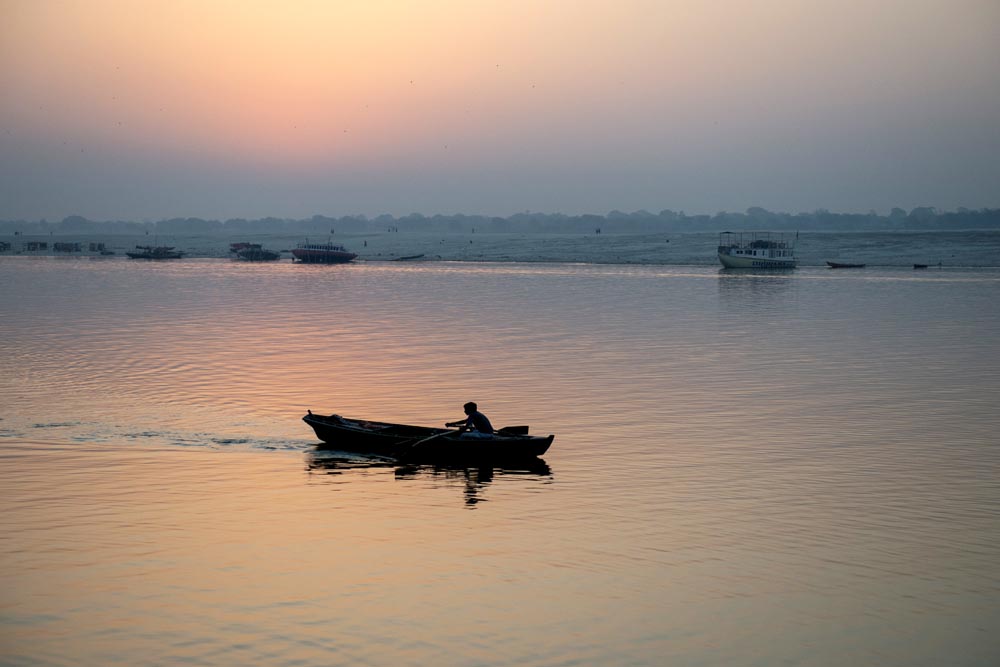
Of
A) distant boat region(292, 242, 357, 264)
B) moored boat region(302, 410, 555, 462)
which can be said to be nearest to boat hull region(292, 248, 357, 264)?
distant boat region(292, 242, 357, 264)

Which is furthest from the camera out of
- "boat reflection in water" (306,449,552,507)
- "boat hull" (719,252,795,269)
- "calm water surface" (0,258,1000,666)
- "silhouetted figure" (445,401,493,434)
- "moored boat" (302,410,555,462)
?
"boat hull" (719,252,795,269)

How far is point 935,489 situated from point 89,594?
1947 centimetres

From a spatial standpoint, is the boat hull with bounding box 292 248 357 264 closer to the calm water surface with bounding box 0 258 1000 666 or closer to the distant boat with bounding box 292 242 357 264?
the distant boat with bounding box 292 242 357 264

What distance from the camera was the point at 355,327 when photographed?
67.6 m

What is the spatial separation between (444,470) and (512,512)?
4767 millimetres

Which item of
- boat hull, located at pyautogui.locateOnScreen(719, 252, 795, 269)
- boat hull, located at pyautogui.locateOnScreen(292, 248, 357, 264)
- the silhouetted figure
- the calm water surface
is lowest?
the calm water surface

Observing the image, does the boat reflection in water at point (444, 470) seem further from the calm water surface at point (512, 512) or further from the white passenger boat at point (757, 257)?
the white passenger boat at point (757, 257)

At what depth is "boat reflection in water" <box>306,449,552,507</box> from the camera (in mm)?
26609

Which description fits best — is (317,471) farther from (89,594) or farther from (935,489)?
(935,489)

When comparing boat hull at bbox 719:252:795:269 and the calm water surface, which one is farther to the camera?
boat hull at bbox 719:252:795:269

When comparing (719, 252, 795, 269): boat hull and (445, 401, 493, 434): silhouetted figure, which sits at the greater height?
(719, 252, 795, 269): boat hull

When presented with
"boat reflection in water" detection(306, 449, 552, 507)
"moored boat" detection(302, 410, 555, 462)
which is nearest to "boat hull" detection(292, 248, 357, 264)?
"moored boat" detection(302, 410, 555, 462)

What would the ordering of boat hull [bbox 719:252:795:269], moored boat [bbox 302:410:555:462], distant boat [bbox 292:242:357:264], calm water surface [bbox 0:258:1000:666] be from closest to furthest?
1. calm water surface [bbox 0:258:1000:666]
2. moored boat [bbox 302:410:555:462]
3. boat hull [bbox 719:252:795:269]
4. distant boat [bbox 292:242:357:264]

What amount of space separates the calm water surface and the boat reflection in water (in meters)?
0.13
